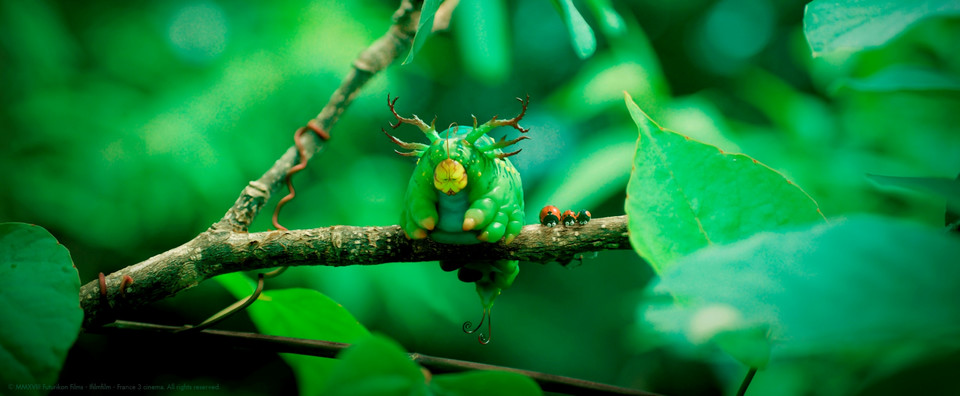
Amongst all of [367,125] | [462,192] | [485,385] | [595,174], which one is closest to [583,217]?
[462,192]

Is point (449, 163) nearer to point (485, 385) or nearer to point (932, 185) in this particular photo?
Result: point (485, 385)

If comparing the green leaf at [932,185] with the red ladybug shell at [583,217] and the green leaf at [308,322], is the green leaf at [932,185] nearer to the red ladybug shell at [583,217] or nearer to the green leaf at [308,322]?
the red ladybug shell at [583,217]

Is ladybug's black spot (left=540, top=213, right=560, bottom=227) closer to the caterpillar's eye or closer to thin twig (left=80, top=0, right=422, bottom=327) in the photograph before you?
the caterpillar's eye

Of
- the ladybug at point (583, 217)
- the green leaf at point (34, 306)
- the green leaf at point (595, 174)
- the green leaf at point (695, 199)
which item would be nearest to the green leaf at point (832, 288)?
the green leaf at point (695, 199)

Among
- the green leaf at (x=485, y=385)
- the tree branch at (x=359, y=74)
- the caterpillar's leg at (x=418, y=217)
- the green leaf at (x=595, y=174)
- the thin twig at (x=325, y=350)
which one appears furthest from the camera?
the green leaf at (x=595, y=174)

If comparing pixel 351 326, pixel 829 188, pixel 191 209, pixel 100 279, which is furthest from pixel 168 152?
pixel 829 188

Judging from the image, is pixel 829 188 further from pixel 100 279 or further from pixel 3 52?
pixel 3 52
